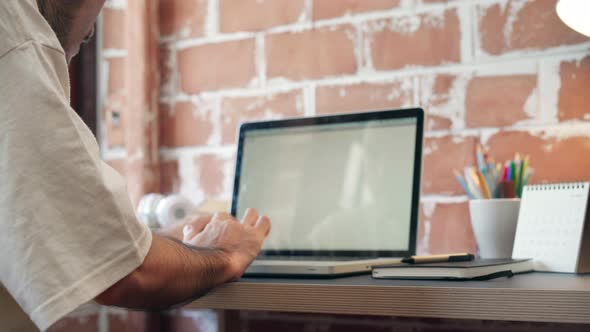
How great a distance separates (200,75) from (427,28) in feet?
1.60

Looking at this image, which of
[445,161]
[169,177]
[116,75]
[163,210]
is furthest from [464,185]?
[116,75]

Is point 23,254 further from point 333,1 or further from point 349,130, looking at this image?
point 333,1

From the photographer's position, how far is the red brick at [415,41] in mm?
1114

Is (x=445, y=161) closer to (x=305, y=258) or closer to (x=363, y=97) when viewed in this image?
(x=363, y=97)

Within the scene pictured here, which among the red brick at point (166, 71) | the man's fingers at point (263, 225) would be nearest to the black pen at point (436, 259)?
the man's fingers at point (263, 225)

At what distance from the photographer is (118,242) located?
1.71 feet

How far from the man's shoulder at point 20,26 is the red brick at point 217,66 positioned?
757 millimetres

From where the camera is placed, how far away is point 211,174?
1.30m

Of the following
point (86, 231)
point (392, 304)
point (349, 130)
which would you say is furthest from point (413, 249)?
point (86, 231)

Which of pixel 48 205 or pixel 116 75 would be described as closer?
pixel 48 205

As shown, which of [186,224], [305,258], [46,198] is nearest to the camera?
[46,198]

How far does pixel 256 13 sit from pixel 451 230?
1.93ft

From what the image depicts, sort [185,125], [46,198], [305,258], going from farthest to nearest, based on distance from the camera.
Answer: [185,125], [305,258], [46,198]

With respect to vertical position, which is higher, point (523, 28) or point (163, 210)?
point (523, 28)
